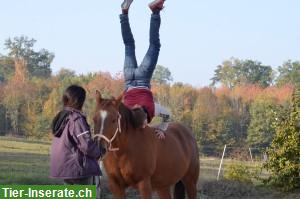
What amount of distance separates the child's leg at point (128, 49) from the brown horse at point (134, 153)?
742mm

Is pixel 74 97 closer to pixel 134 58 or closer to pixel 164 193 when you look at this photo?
pixel 134 58

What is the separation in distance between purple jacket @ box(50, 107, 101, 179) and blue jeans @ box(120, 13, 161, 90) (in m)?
Result: 1.96

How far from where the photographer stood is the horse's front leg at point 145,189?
559 cm

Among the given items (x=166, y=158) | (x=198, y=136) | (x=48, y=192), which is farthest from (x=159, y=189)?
(x=198, y=136)

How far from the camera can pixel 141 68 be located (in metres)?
6.38

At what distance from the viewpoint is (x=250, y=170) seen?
43.8 ft

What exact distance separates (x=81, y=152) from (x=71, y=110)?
1.17 ft

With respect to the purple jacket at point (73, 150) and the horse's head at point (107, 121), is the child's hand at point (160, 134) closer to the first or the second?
the horse's head at point (107, 121)

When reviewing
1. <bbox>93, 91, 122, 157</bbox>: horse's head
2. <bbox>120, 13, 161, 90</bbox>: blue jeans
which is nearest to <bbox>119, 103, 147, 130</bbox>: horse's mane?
<bbox>93, 91, 122, 157</bbox>: horse's head

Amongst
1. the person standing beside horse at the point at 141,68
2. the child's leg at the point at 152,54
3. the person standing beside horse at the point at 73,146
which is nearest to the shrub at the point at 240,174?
the person standing beside horse at the point at 141,68

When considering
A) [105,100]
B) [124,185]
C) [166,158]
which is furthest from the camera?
[166,158]

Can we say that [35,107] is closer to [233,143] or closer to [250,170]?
[233,143]

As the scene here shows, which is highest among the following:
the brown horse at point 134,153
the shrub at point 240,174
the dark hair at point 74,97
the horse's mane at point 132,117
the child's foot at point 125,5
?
the child's foot at point 125,5

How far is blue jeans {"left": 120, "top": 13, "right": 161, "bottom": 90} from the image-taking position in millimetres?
6348
